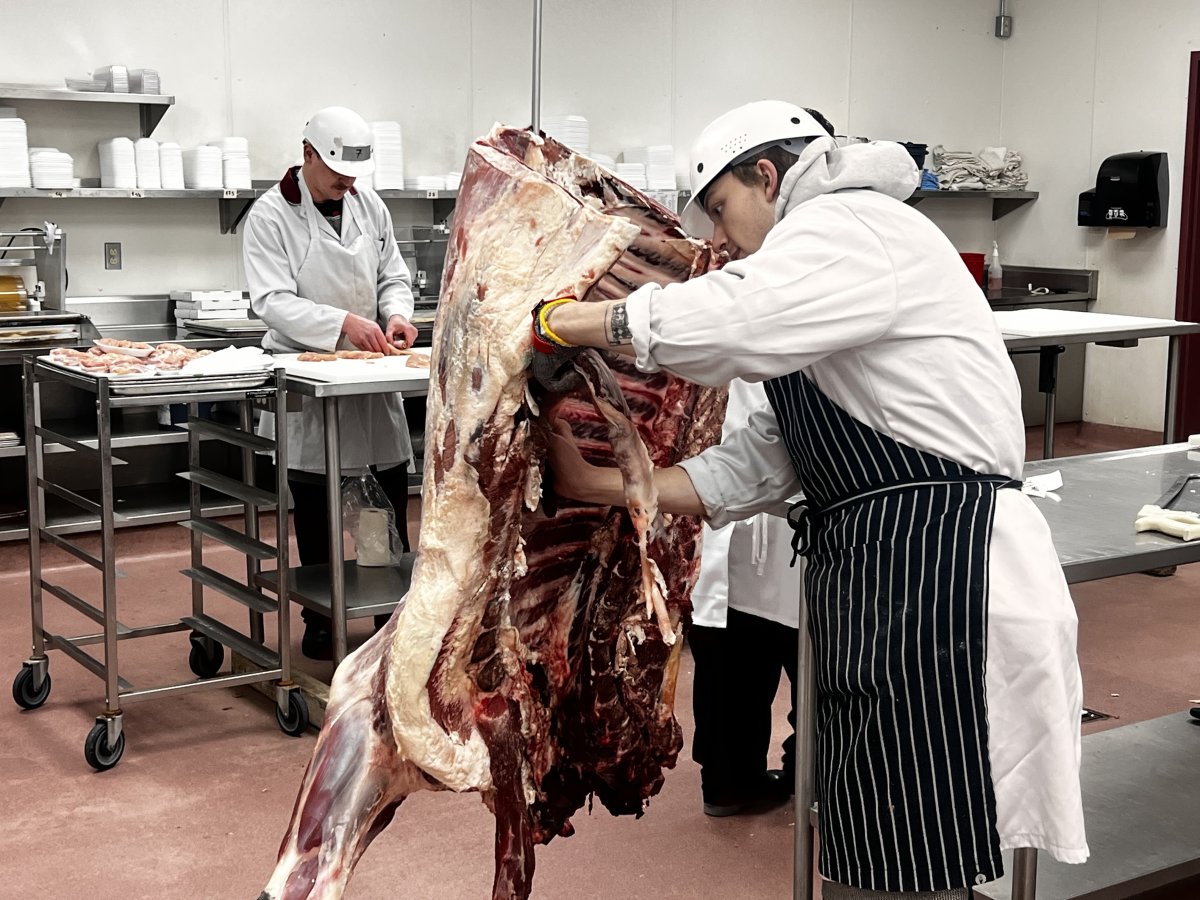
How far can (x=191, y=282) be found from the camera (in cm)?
664

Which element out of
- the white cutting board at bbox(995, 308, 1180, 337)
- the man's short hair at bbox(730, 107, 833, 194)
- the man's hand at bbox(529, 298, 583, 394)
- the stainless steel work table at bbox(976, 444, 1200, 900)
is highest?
the man's short hair at bbox(730, 107, 833, 194)

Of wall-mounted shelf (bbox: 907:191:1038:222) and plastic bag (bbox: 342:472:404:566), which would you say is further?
wall-mounted shelf (bbox: 907:191:1038:222)

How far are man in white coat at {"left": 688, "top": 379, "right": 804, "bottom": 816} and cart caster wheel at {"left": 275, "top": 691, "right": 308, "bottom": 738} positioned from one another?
45.4 inches

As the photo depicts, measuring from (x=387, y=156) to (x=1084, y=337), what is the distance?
3366 mm

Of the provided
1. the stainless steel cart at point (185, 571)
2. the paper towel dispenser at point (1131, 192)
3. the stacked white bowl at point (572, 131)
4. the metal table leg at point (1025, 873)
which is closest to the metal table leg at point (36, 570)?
the stainless steel cart at point (185, 571)

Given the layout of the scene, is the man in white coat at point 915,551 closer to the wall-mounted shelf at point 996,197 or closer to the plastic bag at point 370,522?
the plastic bag at point 370,522

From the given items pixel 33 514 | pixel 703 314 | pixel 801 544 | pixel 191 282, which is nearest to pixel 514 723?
pixel 801 544

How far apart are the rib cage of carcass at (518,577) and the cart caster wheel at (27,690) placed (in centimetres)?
252

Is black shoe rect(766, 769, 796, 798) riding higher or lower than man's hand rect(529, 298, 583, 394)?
lower

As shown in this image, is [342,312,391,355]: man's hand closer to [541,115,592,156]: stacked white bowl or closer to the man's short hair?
the man's short hair

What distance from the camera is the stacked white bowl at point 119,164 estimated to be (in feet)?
19.9

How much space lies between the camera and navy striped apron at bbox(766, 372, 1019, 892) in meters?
1.84

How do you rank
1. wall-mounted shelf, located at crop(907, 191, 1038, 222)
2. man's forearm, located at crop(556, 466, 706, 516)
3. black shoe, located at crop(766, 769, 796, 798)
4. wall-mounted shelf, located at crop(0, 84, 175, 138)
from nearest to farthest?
man's forearm, located at crop(556, 466, 706, 516) → black shoe, located at crop(766, 769, 796, 798) → wall-mounted shelf, located at crop(0, 84, 175, 138) → wall-mounted shelf, located at crop(907, 191, 1038, 222)

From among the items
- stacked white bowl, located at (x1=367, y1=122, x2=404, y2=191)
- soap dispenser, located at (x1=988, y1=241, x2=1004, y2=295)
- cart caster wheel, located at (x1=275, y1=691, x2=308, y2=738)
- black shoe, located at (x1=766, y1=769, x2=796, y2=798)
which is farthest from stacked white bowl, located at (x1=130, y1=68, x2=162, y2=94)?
soap dispenser, located at (x1=988, y1=241, x2=1004, y2=295)
